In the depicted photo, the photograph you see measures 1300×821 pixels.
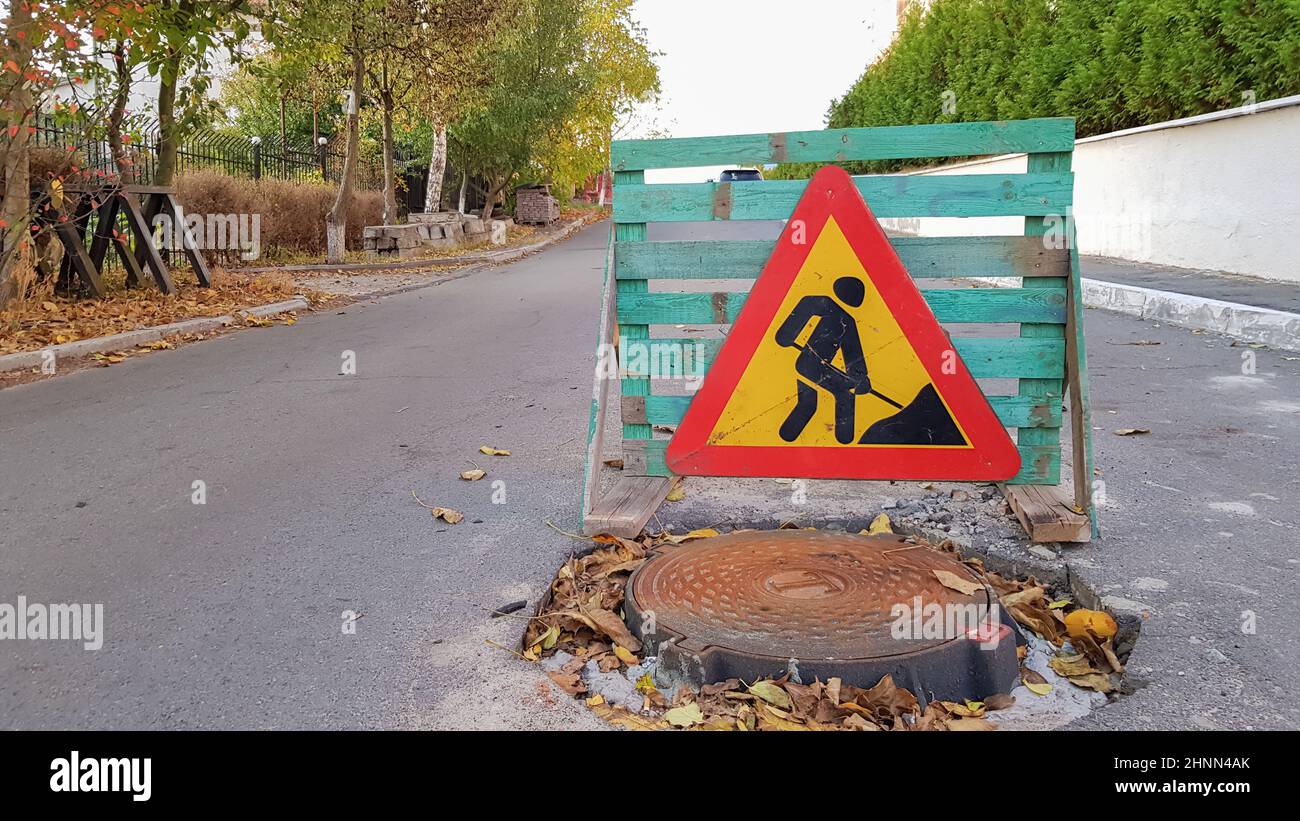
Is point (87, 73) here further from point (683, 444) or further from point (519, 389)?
point (683, 444)

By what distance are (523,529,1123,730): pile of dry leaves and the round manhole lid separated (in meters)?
0.11

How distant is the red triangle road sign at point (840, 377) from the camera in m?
3.66

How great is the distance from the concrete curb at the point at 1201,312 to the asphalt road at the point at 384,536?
18.3 inches

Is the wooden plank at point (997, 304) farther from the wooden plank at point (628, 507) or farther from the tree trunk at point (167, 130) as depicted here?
the tree trunk at point (167, 130)

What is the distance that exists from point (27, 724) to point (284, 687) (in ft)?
1.90

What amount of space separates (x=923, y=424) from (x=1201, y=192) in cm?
1043

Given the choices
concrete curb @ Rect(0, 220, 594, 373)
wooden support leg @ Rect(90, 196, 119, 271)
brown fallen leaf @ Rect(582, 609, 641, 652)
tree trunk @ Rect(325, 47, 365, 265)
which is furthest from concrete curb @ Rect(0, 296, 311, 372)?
brown fallen leaf @ Rect(582, 609, 641, 652)

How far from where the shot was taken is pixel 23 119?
870cm

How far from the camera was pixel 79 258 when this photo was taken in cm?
998

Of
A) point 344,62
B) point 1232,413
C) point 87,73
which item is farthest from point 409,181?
point 1232,413

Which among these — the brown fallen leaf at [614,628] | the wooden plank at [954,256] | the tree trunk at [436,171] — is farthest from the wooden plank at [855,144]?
the tree trunk at [436,171]

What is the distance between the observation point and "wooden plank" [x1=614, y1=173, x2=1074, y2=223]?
12.4ft

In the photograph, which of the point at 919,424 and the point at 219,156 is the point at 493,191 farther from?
the point at 919,424

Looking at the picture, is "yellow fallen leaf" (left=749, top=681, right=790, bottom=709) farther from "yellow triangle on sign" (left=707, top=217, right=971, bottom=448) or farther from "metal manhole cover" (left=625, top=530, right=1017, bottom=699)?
"yellow triangle on sign" (left=707, top=217, right=971, bottom=448)
